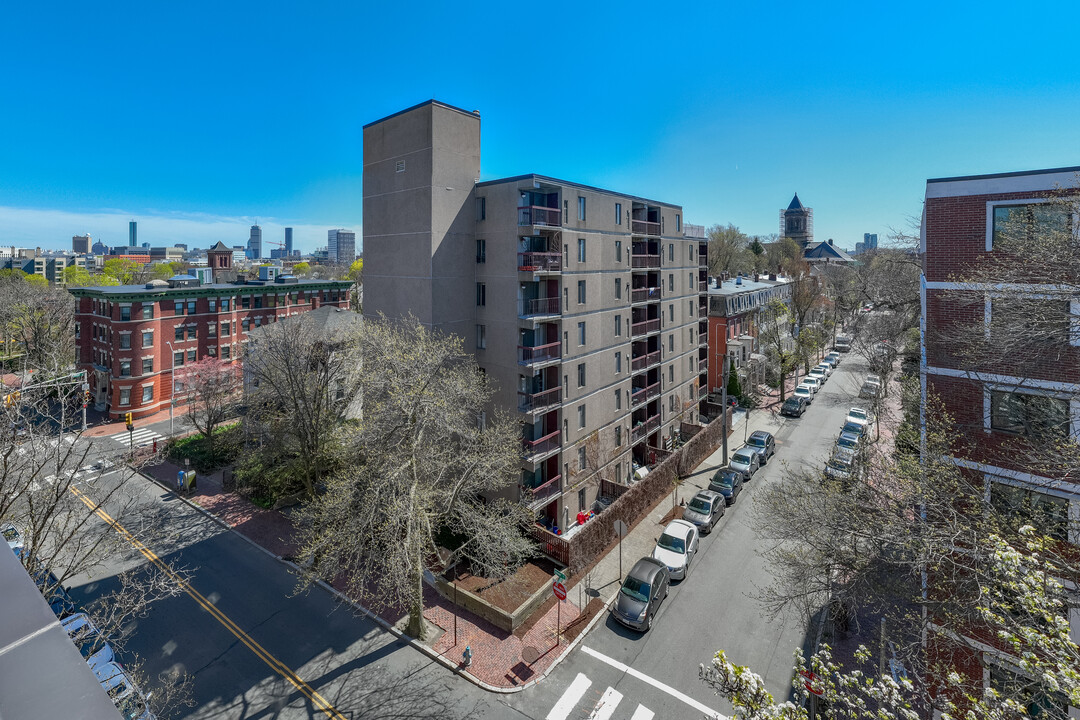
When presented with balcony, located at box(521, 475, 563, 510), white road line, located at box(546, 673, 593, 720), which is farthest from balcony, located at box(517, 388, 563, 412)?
white road line, located at box(546, 673, 593, 720)

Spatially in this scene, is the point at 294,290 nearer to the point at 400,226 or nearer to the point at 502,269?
the point at 400,226

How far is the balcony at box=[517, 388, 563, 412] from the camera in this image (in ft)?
75.6

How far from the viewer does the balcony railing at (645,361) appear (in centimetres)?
3011

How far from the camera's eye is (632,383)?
3022cm

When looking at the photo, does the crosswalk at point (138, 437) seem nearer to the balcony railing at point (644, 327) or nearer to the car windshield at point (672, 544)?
the balcony railing at point (644, 327)

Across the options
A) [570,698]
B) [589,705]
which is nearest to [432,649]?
[570,698]

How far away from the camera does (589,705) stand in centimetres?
1476

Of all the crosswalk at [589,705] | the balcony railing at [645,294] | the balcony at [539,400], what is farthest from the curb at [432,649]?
the balcony railing at [645,294]

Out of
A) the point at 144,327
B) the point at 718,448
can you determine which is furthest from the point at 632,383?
the point at 144,327

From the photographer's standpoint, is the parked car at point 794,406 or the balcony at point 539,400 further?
the parked car at point 794,406

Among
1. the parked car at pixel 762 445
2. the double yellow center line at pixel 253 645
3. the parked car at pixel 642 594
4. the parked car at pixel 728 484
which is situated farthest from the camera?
the parked car at pixel 762 445

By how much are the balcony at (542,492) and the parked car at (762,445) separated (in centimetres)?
1555

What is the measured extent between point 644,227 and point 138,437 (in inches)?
1552

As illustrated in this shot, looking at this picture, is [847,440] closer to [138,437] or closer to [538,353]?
[538,353]
